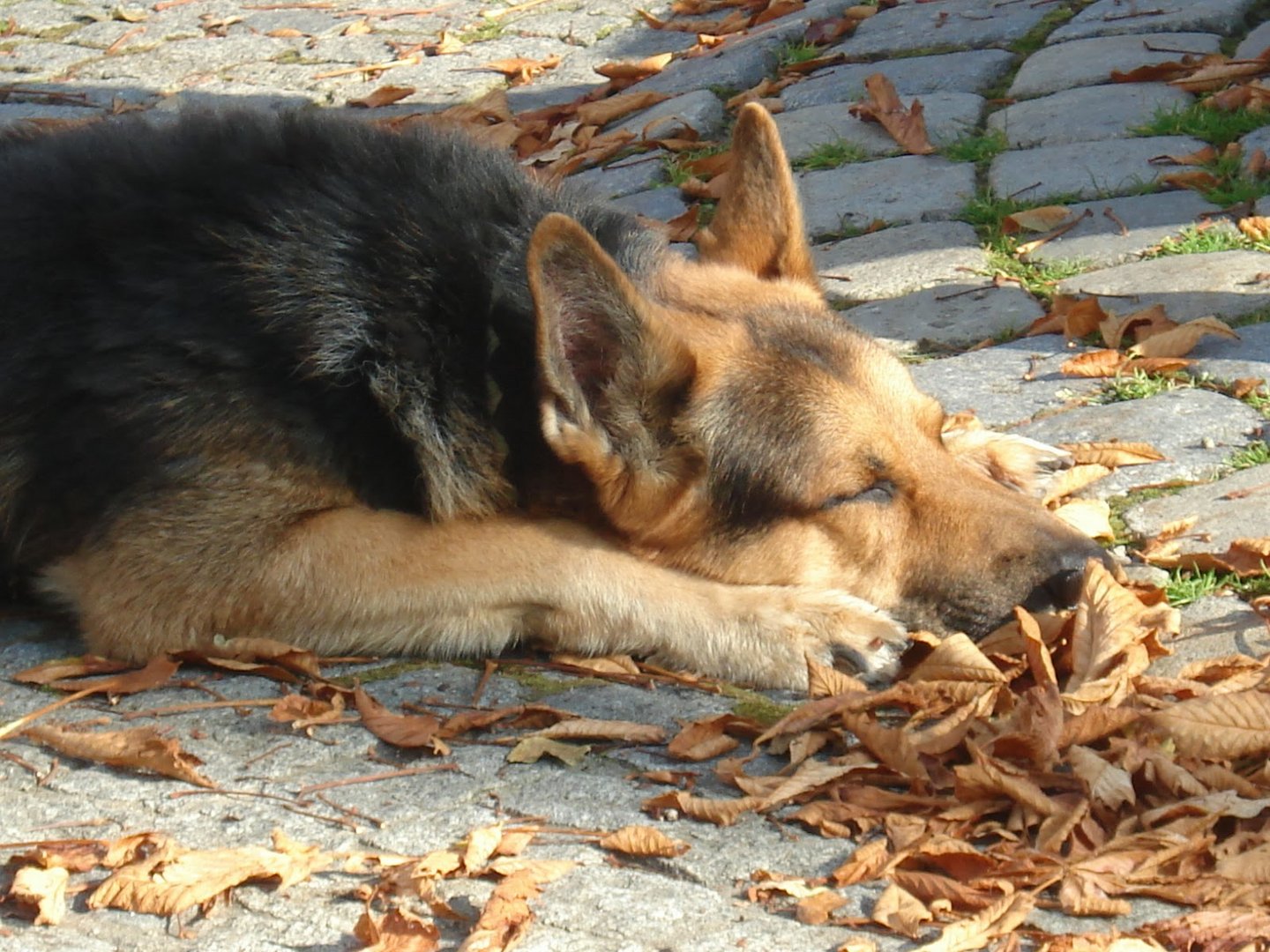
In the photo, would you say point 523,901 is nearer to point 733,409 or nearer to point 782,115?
point 733,409

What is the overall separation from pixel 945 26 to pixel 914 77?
2.66 feet

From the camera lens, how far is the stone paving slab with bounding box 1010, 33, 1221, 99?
7.66 metres

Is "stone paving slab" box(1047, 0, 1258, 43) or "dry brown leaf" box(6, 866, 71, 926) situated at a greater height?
"stone paving slab" box(1047, 0, 1258, 43)

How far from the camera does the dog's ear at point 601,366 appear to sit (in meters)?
3.59

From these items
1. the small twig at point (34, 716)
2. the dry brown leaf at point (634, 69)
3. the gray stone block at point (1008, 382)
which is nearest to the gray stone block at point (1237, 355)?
the gray stone block at point (1008, 382)

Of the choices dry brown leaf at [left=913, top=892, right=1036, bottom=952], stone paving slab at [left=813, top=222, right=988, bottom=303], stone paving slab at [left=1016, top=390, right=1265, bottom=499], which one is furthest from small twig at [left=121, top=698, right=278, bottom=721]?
stone paving slab at [left=813, top=222, right=988, bottom=303]

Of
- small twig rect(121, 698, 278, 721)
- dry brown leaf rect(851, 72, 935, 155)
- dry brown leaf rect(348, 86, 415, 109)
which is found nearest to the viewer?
small twig rect(121, 698, 278, 721)

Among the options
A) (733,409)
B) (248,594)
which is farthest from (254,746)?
(733,409)

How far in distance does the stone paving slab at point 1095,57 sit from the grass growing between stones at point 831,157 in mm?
943

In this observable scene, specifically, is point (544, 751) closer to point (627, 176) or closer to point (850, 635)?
point (850, 635)

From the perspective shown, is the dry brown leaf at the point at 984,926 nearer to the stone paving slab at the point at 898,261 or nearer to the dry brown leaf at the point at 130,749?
the dry brown leaf at the point at 130,749

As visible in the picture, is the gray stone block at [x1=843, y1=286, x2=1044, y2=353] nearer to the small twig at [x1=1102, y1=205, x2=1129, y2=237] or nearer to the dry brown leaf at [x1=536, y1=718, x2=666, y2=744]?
the small twig at [x1=1102, y1=205, x2=1129, y2=237]

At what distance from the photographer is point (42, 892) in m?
2.72

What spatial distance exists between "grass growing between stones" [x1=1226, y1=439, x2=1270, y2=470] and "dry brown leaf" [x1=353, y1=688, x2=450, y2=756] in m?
2.53
